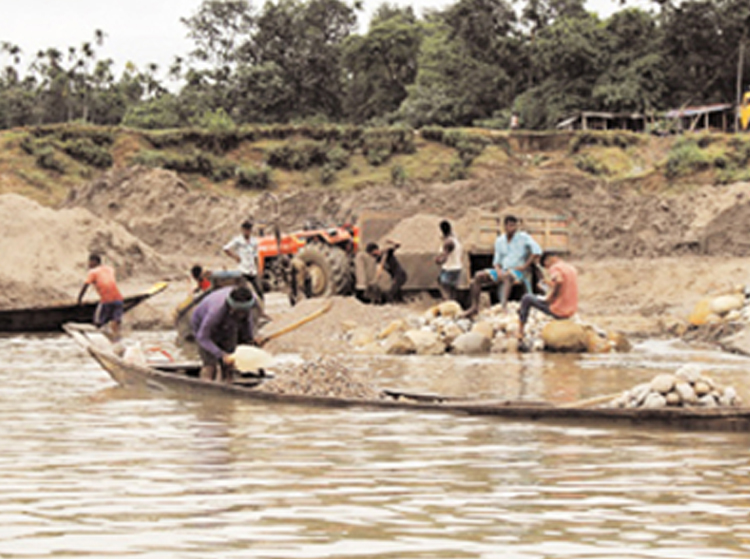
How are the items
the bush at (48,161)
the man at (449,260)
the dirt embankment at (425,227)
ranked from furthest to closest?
the bush at (48,161), the dirt embankment at (425,227), the man at (449,260)

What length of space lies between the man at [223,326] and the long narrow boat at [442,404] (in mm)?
302

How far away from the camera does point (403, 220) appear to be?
23.8 metres

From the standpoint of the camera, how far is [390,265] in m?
22.3

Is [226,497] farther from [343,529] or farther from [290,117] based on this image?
[290,117]

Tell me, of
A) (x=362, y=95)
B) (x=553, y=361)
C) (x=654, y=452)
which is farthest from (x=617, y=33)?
(x=654, y=452)

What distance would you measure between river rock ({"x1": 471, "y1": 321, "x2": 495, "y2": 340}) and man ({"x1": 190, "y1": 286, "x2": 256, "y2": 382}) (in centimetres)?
623

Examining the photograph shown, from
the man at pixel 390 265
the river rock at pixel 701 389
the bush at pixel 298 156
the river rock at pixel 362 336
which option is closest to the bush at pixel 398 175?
the bush at pixel 298 156

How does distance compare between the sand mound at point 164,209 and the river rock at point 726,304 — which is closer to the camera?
the river rock at point 726,304

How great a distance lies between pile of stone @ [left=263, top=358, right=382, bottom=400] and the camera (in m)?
11.1

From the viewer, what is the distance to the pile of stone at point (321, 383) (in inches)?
436

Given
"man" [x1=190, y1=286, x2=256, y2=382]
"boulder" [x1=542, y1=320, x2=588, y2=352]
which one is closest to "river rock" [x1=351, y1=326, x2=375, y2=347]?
"boulder" [x1=542, y1=320, x2=588, y2=352]

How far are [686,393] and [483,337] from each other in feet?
26.4

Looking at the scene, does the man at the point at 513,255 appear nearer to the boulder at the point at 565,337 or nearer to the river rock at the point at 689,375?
the boulder at the point at 565,337

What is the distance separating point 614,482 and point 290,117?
6965cm
